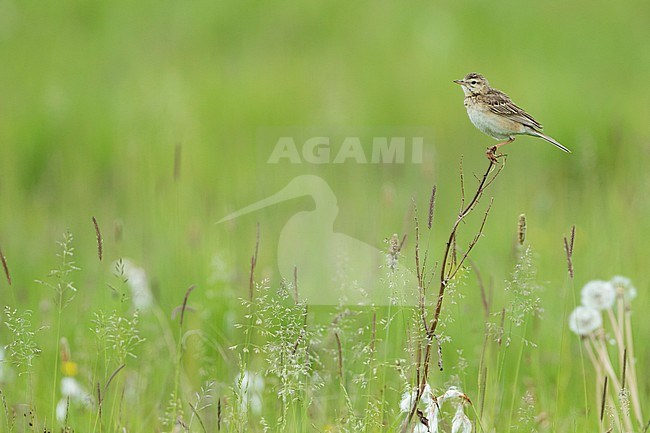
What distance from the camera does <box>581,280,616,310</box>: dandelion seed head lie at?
Answer: 12.6 feet

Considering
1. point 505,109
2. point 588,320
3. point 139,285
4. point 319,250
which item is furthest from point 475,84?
point 319,250

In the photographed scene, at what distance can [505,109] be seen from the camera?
2.73m

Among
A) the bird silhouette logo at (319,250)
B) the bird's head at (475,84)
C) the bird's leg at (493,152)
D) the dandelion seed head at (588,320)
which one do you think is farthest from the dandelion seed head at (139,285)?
the bird's leg at (493,152)

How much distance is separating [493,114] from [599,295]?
146 centimetres

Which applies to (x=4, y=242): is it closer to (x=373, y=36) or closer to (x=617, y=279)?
(x=617, y=279)

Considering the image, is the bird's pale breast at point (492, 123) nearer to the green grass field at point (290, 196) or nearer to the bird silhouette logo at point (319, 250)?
the green grass field at point (290, 196)

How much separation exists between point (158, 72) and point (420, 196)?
12.5ft

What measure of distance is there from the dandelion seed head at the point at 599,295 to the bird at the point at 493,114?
1265 millimetres

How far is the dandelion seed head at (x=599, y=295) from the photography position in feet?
12.6

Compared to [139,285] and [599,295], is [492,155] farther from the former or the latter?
[139,285]

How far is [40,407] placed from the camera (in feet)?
13.9

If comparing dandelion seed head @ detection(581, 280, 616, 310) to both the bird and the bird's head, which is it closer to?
the bird

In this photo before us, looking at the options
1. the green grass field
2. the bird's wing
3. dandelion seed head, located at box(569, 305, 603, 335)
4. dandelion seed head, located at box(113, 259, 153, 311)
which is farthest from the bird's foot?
dandelion seed head, located at box(113, 259, 153, 311)

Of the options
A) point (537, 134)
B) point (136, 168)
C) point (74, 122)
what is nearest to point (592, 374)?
point (537, 134)
